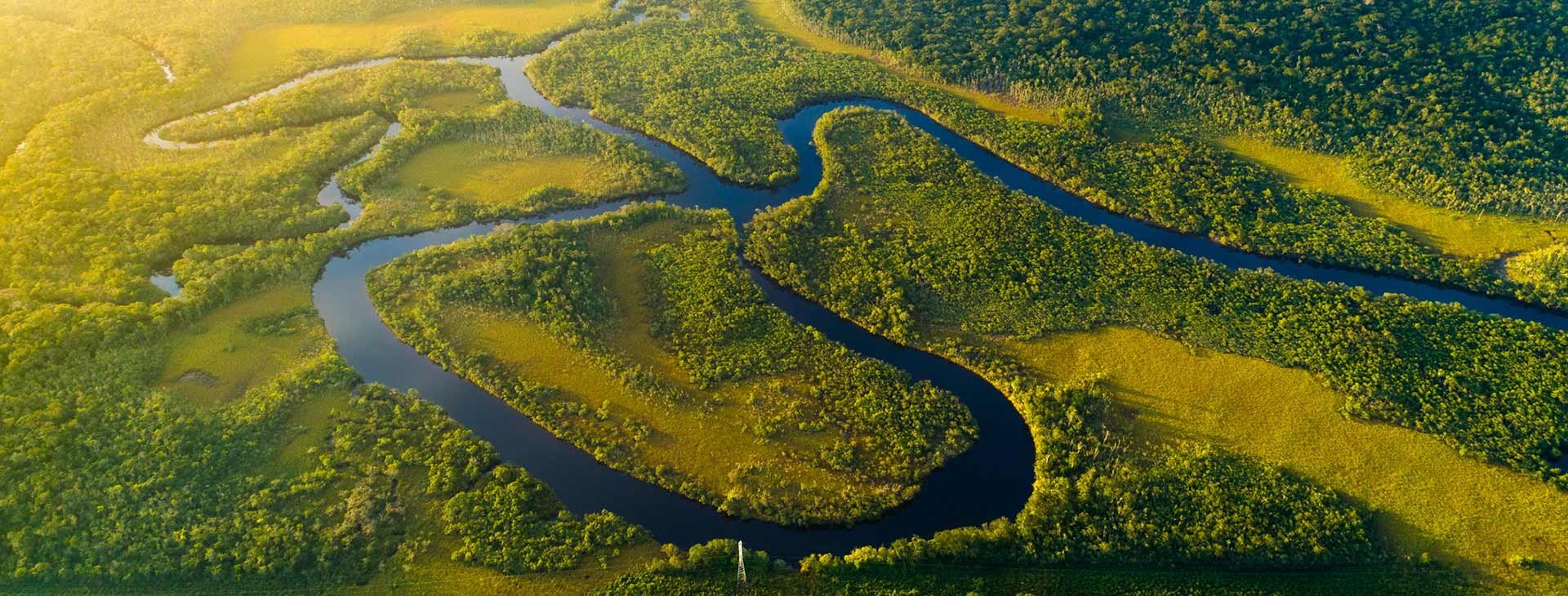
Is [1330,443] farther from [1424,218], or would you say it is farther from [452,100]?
[452,100]

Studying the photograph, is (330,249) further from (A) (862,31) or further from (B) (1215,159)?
(B) (1215,159)

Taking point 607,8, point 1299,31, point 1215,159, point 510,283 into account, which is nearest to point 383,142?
point 510,283

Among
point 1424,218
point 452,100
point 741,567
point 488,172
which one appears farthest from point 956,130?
point 741,567

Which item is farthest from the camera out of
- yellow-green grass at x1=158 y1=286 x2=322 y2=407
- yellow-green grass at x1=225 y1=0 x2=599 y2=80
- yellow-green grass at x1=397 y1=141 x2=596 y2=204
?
yellow-green grass at x1=225 y1=0 x2=599 y2=80

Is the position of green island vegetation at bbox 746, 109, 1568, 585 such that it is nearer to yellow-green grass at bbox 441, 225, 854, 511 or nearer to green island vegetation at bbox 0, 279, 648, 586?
yellow-green grass at bbox 441, 225, 854, 511

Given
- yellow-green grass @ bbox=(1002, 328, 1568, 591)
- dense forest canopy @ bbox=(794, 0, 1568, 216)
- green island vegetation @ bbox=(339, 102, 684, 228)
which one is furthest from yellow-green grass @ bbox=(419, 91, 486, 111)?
yellow-green grass @ bbox=(1002, 328, 1568, 591)

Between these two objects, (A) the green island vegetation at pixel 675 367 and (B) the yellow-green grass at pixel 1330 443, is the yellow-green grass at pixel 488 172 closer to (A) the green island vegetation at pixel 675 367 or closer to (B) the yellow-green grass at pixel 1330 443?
(A) the green island vegetation at pixel 675 367
